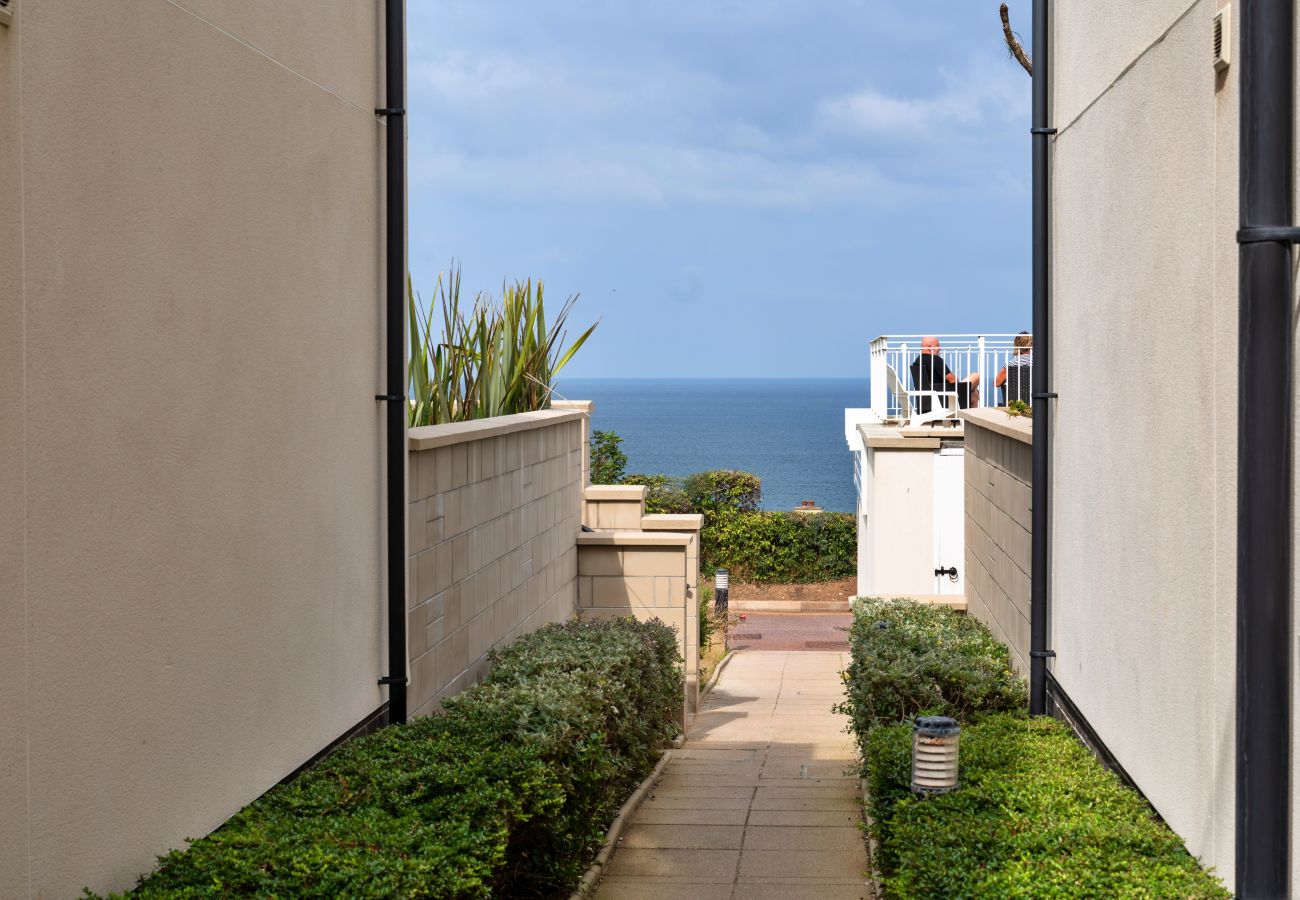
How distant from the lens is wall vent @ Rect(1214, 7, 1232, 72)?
351 centimetres

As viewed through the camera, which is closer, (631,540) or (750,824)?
(750,824)

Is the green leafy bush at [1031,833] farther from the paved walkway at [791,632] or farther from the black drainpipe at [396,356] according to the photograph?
the paved walkway at [791,632]

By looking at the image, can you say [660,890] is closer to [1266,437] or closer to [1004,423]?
[1004,423]

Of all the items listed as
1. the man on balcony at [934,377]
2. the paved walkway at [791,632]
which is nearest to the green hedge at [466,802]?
the man on balcony at [934,377]

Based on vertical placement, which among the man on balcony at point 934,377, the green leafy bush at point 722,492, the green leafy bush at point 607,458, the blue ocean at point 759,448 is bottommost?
the blue ocean at point 759,448

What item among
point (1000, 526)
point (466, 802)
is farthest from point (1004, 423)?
point (466, 802)

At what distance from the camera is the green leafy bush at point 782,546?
27438 mm

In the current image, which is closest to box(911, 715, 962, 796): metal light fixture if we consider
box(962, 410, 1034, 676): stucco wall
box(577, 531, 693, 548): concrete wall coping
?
box(962, 410, 1034, 676): stucco wall

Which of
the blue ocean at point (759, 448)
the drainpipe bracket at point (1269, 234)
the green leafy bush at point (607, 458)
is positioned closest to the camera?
the drainpipe bracket at point (1269, 234)

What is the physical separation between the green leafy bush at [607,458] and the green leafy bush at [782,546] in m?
6.16

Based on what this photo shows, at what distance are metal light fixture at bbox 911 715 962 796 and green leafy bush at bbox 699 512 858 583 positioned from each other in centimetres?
2241

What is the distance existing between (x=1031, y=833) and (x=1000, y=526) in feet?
13.9

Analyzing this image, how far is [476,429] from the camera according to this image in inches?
287

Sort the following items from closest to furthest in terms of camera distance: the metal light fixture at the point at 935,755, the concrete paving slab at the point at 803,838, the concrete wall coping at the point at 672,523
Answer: the metal light fixture at the point at 935,755
the concrete paving slab at the point at 803,838
the concrete wall coping at the point at 672,523
